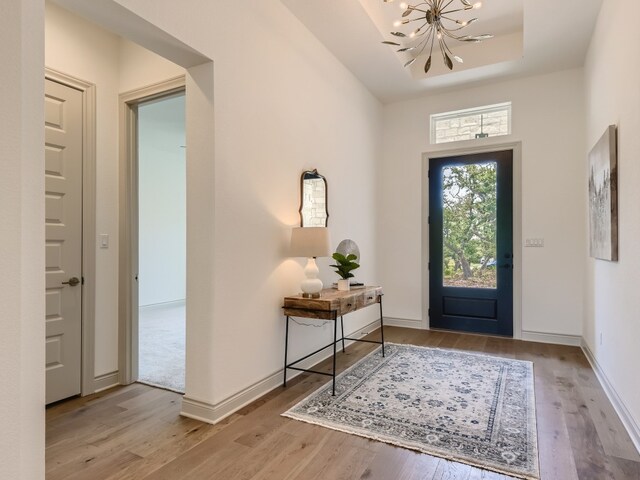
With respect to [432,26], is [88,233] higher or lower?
lower

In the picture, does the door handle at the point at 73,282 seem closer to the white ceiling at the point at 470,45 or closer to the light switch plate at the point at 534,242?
the white ceiling at the point at 470,45

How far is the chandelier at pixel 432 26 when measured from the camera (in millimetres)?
2920

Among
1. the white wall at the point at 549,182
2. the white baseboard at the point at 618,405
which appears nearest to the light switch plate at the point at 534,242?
the white wall at the point at 549,182

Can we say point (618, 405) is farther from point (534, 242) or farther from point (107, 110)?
point (107, 110)

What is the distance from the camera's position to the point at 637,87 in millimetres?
2305

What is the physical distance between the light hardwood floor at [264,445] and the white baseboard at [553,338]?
156 centimetres

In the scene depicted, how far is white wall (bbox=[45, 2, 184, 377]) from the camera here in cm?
306

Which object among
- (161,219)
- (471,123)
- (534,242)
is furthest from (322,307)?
(161,219)

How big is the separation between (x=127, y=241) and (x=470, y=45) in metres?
4.32

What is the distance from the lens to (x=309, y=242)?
314 cm

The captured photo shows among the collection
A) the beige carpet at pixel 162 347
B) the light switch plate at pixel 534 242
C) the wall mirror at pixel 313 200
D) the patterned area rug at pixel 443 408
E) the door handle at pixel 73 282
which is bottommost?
the beige carpet at pixel 162 347

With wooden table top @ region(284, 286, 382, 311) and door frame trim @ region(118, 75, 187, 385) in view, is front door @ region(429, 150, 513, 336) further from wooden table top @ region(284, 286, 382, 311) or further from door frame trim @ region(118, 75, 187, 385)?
door frame trim @ region(118, 75, 187, 385)

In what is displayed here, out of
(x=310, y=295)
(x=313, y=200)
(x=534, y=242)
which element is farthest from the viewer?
(x=534, y=242)

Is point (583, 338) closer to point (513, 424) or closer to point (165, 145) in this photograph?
point (513, 424)
